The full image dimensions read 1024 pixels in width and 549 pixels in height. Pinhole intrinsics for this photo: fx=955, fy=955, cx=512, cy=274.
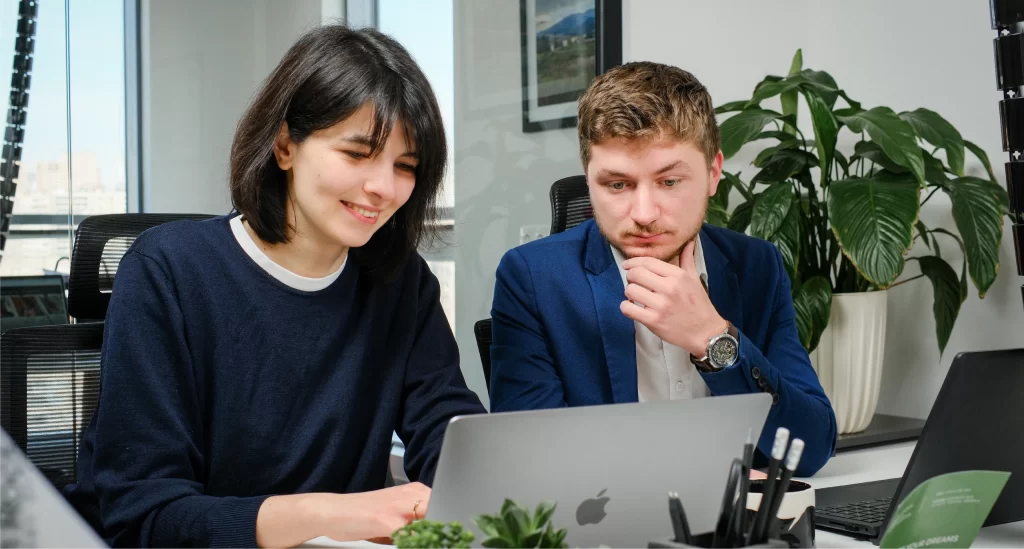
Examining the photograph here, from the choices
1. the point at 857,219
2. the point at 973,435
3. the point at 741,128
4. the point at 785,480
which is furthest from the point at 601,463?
the point at 741,128

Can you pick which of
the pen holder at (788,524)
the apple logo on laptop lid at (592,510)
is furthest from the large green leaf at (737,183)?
the apple logo on laptop lid at (592,510)

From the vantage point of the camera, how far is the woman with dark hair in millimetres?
1147

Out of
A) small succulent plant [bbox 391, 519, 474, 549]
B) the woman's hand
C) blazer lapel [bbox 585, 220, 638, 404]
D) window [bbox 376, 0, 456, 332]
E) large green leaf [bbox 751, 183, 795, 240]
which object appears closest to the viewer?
small succulent plant [bbox 391, 519, 474, 549]

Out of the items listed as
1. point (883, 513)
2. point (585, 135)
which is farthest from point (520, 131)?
point (883, 513)

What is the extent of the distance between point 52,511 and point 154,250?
0.71 metres

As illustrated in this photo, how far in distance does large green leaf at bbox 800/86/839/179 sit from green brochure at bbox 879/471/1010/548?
52.4 inches

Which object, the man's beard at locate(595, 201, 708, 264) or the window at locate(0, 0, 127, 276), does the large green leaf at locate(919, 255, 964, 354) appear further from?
the window at locate(0, 0, 127, 276)

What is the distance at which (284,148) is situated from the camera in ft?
4.29

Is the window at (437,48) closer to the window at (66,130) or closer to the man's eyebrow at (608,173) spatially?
the window at (66,130)

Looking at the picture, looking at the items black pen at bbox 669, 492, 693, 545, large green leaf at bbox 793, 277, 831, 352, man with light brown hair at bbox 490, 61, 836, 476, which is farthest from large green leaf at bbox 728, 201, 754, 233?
black pen at bbox 669, 492, 693, 545

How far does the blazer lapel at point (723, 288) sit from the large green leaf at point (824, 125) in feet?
2.39

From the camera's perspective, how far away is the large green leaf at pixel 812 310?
6.61 feet

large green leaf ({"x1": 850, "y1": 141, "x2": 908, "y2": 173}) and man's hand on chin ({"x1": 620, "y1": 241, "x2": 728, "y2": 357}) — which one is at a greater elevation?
large green leaf ({"x1": 850, "y1": 141, "x2": 908, "y2": 173})

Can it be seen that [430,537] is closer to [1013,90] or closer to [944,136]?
[1013,90]
